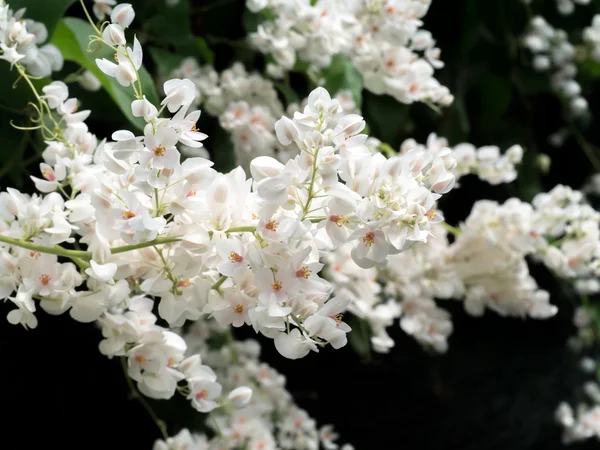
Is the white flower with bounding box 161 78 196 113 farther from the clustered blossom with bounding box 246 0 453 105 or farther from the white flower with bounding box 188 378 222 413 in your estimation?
the clustered blossom with bounding box 246 0 453 105

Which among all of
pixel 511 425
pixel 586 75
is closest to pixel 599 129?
pixel 586 75

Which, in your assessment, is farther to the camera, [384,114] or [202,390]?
[384,114]

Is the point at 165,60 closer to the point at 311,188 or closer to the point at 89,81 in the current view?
the point at 89,81

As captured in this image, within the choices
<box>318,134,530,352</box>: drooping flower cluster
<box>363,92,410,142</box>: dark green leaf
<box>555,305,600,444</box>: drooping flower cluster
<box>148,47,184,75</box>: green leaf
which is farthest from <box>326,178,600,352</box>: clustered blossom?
<box>555,305,600,444</box>: drooping flower cluster

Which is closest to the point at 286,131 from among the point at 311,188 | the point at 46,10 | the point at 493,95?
the point at 311,188

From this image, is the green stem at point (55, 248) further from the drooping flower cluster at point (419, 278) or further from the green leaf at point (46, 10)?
the drooping flower cluster at point (419, 278)

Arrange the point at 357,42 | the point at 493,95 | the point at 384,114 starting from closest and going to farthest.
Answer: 1. the point at 357,42
2. the point at 384,114
3. the point at 493,95
